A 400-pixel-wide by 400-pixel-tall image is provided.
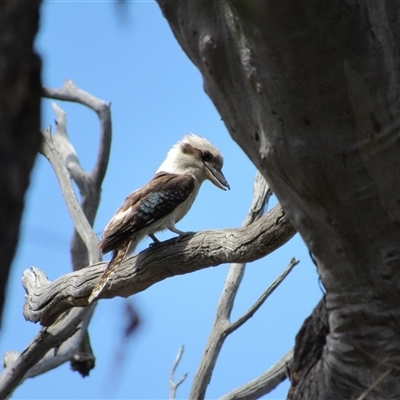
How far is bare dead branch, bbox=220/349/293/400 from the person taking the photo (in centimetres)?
451

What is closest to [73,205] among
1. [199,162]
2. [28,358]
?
[199,162]

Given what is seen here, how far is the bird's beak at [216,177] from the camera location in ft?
15.3

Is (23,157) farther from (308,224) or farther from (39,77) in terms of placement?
(308,224)

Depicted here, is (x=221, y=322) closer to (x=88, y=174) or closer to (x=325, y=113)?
(x=88, y=174)

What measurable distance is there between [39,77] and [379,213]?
1.38 meters

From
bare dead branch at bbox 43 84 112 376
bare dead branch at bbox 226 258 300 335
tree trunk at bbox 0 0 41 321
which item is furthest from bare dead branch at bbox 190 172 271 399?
tree trunk at bbox 0 0 41 321

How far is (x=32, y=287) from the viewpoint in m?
4.24

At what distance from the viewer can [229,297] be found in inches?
178

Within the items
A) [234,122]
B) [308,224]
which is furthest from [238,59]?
[308,224]

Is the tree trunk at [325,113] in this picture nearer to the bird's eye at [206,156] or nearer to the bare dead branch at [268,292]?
the bare dead branch at [268,292]

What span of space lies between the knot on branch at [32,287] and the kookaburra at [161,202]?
1.37ft

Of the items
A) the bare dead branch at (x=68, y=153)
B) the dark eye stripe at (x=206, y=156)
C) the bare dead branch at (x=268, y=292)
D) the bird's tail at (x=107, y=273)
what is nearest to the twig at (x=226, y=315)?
the bare dead branch at (x=268, y=292)

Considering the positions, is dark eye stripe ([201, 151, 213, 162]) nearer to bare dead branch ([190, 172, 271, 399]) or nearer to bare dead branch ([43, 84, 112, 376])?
bare dead branch ([190, 172, 271, 399])

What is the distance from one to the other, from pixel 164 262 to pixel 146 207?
0.75m
